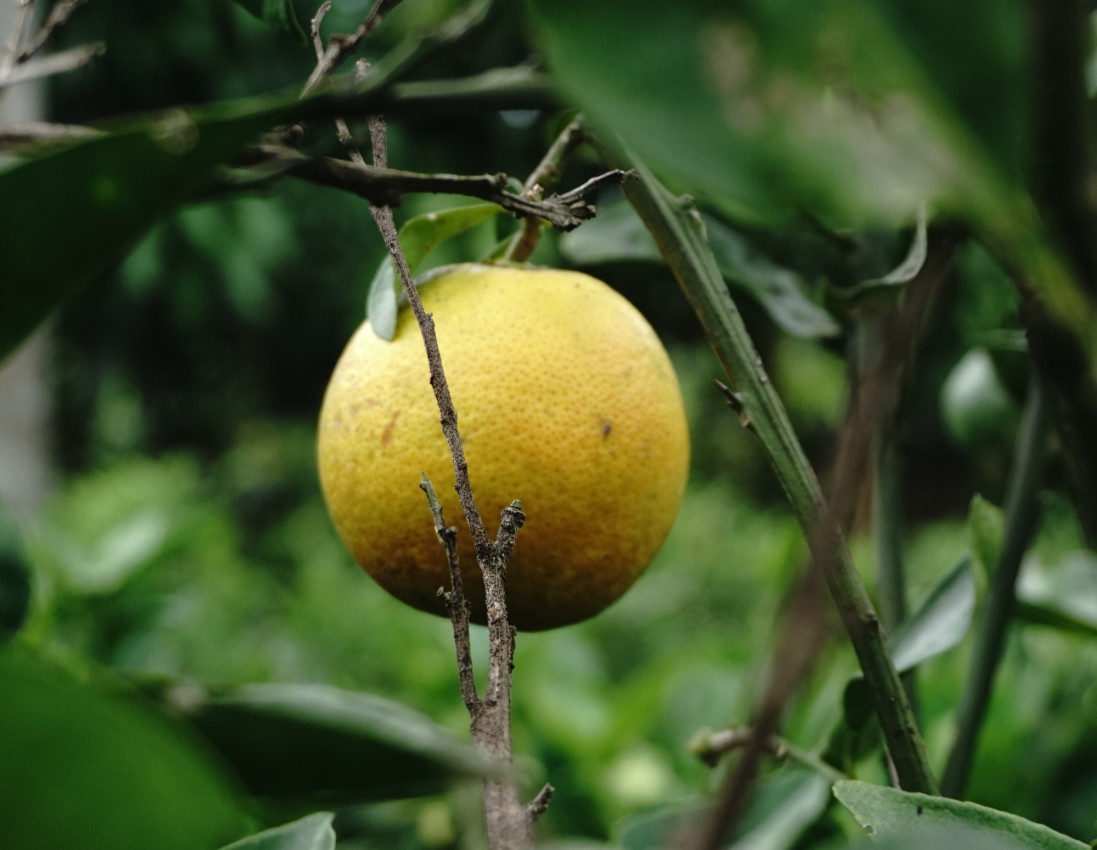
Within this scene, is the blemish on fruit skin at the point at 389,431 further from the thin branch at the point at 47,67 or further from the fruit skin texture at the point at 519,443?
the thin branch at the point at 47,67

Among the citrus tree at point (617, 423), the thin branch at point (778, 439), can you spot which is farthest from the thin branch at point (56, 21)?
the thin branch at point (778, 439)

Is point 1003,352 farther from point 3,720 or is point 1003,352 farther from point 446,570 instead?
point 3,720

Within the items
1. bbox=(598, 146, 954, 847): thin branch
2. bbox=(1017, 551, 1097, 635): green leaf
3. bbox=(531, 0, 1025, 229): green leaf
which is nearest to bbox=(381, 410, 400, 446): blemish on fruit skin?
bbox=(598, 146, 954, 847): thin branch

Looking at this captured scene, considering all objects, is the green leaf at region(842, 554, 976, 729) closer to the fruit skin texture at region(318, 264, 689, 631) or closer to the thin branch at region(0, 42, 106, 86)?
the fruit skin texture at region(318, 264, 689, 631)

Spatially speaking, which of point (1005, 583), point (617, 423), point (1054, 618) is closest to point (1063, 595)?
point (1054, 618)

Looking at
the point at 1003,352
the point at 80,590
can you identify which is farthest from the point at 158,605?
the point at 1003,352

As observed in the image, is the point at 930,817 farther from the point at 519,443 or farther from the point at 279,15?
the point at 279,15

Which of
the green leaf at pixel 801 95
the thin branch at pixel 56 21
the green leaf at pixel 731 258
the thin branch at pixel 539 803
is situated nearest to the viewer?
the green leaf at pixel 801 95
